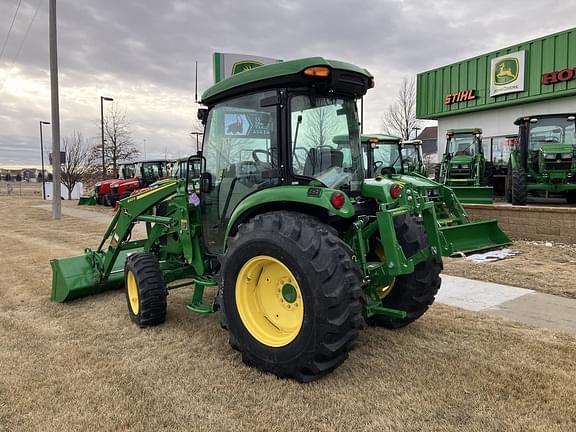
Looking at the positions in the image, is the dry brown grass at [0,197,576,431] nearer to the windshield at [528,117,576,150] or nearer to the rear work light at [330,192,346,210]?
the rear work light at [330,192,346,210]

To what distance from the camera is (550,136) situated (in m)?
12.3

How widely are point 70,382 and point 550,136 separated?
506 inches

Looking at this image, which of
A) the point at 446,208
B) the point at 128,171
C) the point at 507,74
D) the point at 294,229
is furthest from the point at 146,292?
the point at 128,171

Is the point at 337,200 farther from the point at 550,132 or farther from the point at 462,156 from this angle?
the point at 462,156

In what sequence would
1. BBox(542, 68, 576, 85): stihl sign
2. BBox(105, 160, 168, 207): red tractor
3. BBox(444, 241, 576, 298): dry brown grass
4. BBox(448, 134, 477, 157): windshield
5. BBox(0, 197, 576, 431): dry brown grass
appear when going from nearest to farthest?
BBox(0, 197, 576, 431): dry brown grass → BBox(444, 241, 576, 298): dry brown grass → BBox(448, 134, 477, 157): windshield → BBox(542, 68, 576, 85): stihl sign → BBox(105, 160, 168, 207): red tractor

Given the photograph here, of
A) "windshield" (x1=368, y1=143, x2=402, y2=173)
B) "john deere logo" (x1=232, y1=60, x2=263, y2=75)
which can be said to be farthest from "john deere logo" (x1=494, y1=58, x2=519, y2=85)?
"john deere logo" (x1=232, y1=60, x2=263, y2=75)

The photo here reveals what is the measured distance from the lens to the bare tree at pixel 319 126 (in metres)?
3.80

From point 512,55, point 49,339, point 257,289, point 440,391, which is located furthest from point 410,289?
point 512,55

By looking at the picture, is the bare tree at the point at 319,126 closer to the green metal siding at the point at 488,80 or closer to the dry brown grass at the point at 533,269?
the dry brown grass at the point at 533,269

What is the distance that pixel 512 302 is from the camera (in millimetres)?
5559

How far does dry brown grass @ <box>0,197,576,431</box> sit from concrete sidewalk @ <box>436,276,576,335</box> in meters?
0.38

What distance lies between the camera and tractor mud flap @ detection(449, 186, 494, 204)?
12.0 m

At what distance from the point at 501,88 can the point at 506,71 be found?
687 millimetres

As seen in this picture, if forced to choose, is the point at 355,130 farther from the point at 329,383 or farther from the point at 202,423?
the point at 202,423
